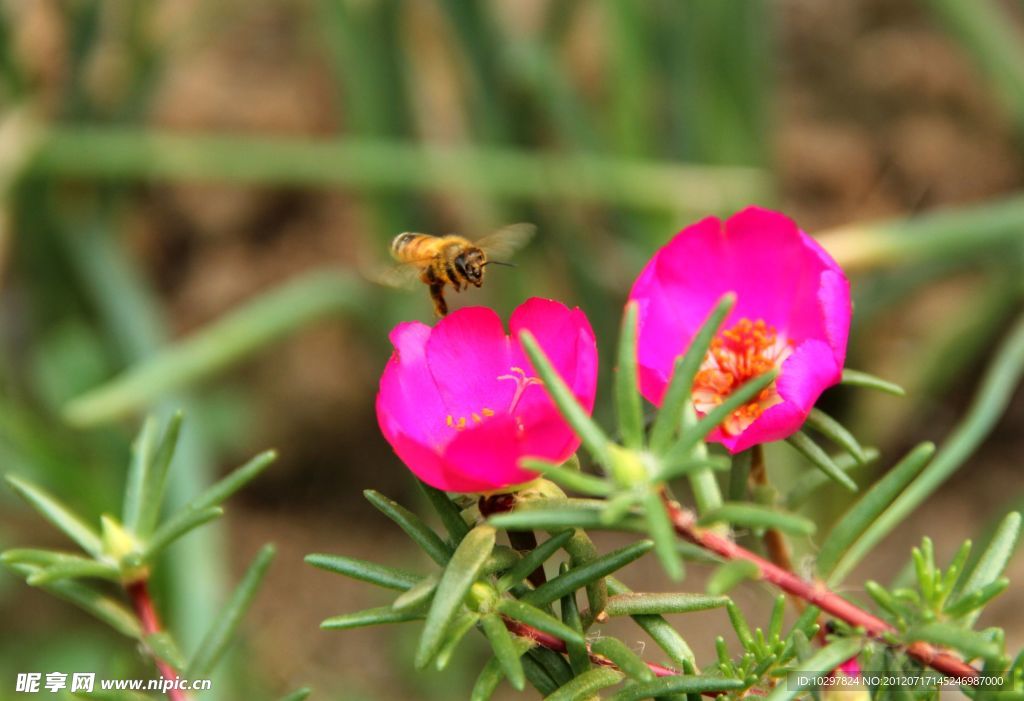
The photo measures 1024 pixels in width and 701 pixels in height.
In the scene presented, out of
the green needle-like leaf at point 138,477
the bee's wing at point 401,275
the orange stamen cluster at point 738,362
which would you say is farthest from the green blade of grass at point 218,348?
the orange stamen cluster at point 738,362

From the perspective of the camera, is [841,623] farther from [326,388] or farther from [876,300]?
[326,388]

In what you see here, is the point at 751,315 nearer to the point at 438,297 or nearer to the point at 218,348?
the point at 438,297

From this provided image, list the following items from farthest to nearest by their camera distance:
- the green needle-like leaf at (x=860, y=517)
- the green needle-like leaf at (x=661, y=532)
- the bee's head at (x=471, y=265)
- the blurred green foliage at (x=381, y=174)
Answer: the blurred green foliage at (x=381, y=174) → the bee's head at (x=471, y=265) → the green needle-like leaf at (x=860, y=517) → the green needle-like leaf at (x=661, y=532)

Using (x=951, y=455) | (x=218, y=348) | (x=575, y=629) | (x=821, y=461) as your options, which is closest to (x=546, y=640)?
(x=575, y=629)

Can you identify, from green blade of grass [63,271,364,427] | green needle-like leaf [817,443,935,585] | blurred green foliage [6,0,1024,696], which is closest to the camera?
green needle-like leaf [817,443,935,585]

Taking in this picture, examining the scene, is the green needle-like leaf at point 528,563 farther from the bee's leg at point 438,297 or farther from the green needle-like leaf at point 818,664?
the bee's leg at point 438,297

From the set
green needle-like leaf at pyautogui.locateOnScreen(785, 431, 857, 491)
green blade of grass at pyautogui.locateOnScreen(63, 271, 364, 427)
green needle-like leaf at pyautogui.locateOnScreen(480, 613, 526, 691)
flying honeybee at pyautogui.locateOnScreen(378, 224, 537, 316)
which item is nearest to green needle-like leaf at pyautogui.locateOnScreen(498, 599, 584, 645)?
green needle-like leaf at pyautogui.locateOnScreen(480, 613, 526, 691)

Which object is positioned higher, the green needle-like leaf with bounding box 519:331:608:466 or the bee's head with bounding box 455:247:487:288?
the green needle-like leaf with bounding box 519:331:608:466

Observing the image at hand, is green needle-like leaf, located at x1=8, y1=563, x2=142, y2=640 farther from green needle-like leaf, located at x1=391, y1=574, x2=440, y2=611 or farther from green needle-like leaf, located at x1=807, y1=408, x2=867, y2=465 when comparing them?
green needle-like leaf, located at x1=807, y1=408, x2=867, y2=465
